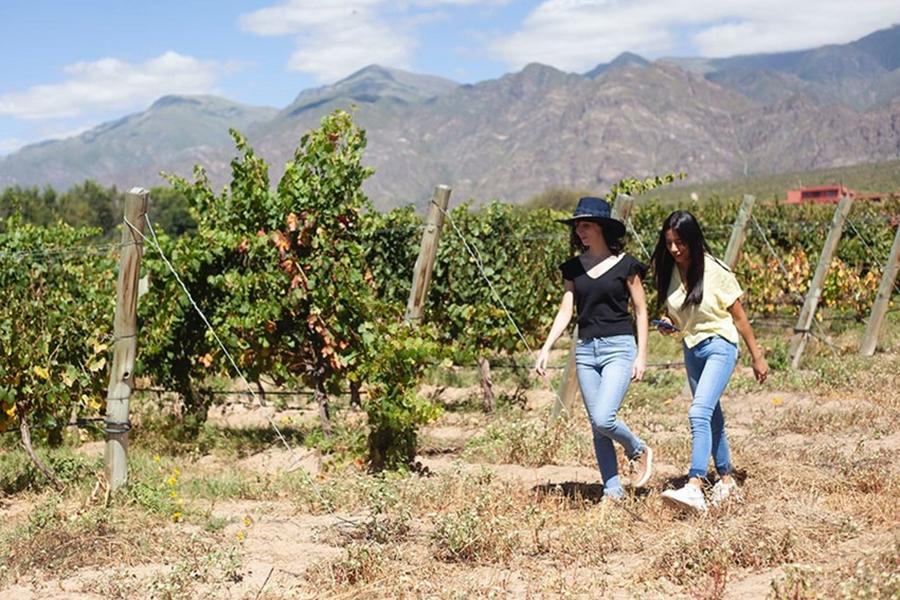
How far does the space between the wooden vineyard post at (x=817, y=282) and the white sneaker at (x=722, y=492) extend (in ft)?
17.9

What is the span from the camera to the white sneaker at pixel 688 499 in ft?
15.5

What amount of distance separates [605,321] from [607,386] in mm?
334

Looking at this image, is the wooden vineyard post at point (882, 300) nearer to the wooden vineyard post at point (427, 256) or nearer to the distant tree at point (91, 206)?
the wooden vineyard post at point (427, 256)

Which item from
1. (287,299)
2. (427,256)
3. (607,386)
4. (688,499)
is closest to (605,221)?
(607,386)

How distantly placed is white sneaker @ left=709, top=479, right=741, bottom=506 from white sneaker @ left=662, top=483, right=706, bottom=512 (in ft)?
0.49

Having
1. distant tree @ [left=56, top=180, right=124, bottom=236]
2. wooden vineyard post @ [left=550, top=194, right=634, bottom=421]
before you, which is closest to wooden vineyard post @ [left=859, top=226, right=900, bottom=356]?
wooden vineyard post @ [left=550, top=194, right=634, bottom=421]

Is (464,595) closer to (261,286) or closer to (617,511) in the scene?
(617,511)

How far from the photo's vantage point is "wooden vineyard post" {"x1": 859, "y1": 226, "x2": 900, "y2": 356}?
10.3 meters

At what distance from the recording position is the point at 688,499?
473 cm

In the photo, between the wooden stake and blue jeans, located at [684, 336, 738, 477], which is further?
the wooden stake

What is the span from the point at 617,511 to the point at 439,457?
2.22 meters

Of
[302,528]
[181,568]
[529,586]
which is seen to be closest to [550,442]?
[302,528]

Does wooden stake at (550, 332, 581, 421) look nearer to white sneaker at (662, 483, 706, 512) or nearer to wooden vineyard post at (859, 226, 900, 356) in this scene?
white sneaker at (662, 483, 706, 512)

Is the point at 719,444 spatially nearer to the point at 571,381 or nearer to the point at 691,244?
the point at 691,244
